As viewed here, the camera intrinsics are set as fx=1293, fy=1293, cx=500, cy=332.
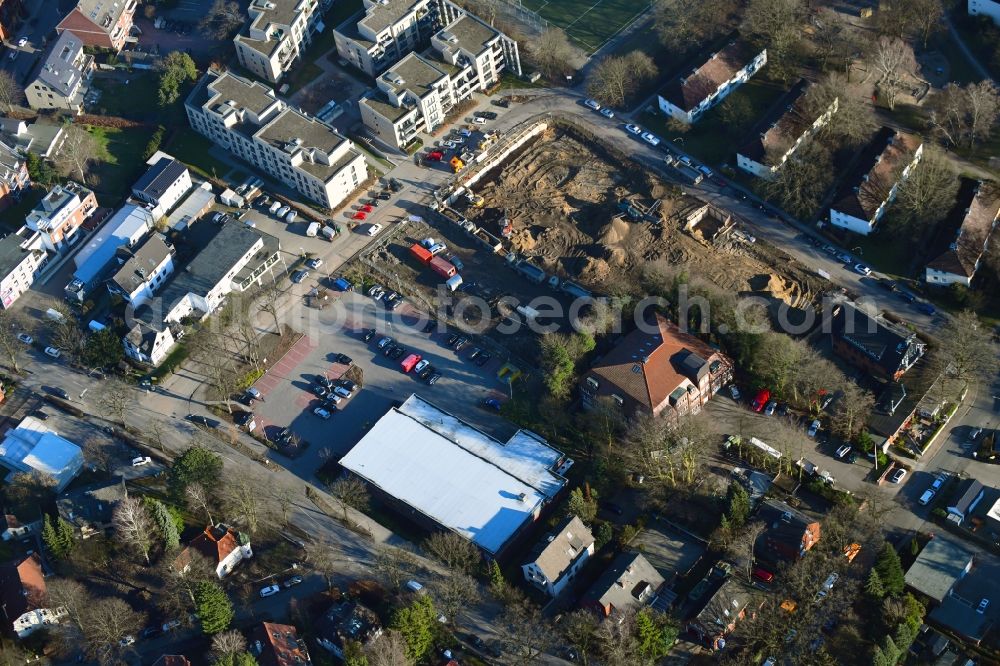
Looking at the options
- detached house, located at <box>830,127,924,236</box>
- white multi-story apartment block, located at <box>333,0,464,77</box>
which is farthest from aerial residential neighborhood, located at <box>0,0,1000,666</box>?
white multi-story apartment block, located at <box>333,0,464,77</box>

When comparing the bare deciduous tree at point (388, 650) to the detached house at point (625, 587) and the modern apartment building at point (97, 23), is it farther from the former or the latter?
the modern apartment building at point (97, 23)

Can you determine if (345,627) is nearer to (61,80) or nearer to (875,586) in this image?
(875,586)

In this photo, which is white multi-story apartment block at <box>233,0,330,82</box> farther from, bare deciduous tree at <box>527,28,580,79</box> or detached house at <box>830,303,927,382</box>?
detached house at <box>830,303,927,382</box>

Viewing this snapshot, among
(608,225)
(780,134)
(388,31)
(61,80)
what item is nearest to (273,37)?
(388,31)

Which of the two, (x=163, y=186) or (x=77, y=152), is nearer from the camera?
(x=163, y=186)

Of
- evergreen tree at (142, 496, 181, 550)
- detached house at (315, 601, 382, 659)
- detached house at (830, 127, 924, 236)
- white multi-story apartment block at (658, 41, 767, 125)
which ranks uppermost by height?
white multi-story apartment block at (658, 41, 767, 125)

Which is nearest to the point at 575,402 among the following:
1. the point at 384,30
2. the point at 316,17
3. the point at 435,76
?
the point at 435,76
